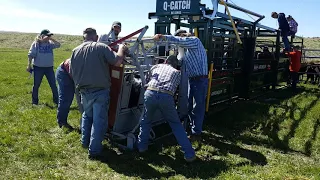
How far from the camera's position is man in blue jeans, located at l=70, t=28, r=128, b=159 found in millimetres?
4891

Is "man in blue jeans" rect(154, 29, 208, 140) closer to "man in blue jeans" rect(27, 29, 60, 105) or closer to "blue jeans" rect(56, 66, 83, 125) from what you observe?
"blue jeans" rect(56, 66, 83, 125)

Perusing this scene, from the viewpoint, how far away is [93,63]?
192 inches

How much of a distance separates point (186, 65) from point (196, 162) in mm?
1776

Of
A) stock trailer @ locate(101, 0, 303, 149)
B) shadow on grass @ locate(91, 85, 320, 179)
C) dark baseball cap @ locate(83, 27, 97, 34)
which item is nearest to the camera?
shadow on grass @ locate(91, 85, 320, 179)

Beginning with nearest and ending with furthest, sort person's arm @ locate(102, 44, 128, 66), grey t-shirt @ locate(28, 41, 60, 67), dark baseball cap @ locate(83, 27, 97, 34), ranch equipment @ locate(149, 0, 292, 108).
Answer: person's arm @ locate(102, 44, 128, 66)
dark baseball cap @ locate(83, 27, 97, 34)
ranch equipment @ locate(149, 0, 292, 108)
grey t-shirt @ locate(28, 41, 60, 67)

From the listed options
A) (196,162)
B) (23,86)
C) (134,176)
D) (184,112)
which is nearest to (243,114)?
(184,112)

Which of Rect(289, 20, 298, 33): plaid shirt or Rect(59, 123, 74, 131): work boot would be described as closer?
Rect(59, 123, 74, 131): work boot

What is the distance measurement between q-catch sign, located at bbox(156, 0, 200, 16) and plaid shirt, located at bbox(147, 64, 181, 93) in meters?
2.46

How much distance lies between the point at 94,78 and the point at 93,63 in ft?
0.71

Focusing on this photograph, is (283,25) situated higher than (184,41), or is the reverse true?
(283,25)

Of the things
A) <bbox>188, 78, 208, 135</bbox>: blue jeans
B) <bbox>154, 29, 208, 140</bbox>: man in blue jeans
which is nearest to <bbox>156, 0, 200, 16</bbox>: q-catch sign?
<bbox>154, 29, 208, 140</bbox>: man in blue jeans

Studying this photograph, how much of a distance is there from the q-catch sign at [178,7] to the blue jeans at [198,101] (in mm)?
1892

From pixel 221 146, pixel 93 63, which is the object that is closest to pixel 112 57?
pixel 93 63

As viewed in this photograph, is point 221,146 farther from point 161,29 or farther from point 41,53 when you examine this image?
point 41,53
